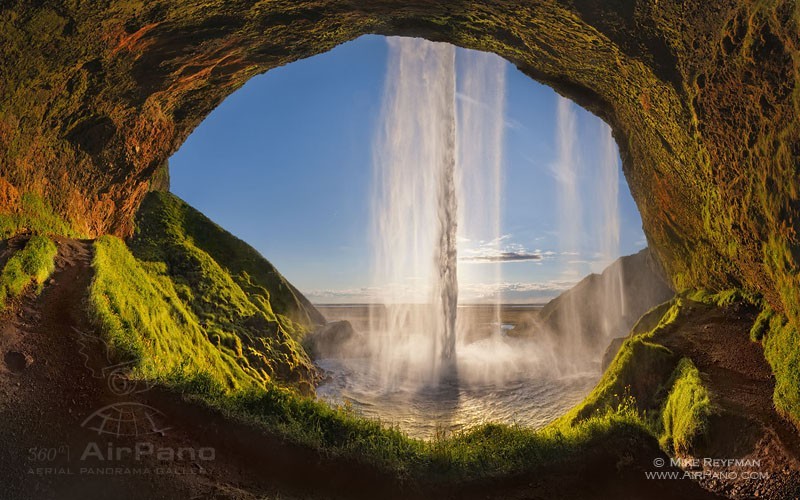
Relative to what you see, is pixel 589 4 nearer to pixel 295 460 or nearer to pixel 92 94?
pixel 295 460

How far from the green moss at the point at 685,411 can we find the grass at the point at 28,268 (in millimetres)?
15530

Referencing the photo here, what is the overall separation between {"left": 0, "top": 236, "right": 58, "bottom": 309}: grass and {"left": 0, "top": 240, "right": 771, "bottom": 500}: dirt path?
1.45ft

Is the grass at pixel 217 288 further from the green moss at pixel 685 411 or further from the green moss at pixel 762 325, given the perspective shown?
the green moss at pixel 762 325

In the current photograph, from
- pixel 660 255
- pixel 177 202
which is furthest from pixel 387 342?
pixel 660 255

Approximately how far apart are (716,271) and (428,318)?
1984 centimetres

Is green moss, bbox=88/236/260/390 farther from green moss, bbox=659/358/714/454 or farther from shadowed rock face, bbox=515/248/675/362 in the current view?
shadowed rock face, bbox=515/248/675/362

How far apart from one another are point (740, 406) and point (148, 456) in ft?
39.8

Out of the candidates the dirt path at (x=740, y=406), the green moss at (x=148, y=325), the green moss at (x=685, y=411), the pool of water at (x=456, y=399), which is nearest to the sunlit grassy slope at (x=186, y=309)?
the green moss at (x=148, y=325)

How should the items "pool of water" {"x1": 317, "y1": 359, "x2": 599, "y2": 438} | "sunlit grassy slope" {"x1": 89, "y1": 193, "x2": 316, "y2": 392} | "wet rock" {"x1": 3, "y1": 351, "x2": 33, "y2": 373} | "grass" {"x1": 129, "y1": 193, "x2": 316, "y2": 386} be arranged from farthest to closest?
"grass" {"x1": 129, "y1": 193, "x2": 316, "y2": 386}, "pool of water" {"x1": 317, "y1": 359, "x2": 599, "y2": 438}, "sunlit grassy slope" {"x1": 89, "y1": 193, "x2": 316, "y2": 392}, "wet rock" {"x1": 3, "y1": 351, "x2": 33, "y2": 373}

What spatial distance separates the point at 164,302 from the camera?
15.5 meters

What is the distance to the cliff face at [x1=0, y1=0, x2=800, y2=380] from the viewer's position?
8695 millimetres

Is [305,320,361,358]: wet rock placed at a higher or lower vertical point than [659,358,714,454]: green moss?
lower

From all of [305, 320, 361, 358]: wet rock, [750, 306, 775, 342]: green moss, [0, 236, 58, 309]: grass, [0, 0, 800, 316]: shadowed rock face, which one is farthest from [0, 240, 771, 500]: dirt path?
[305, 320, 361, 358]: wet rock

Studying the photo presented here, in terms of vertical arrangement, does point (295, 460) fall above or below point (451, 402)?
above
